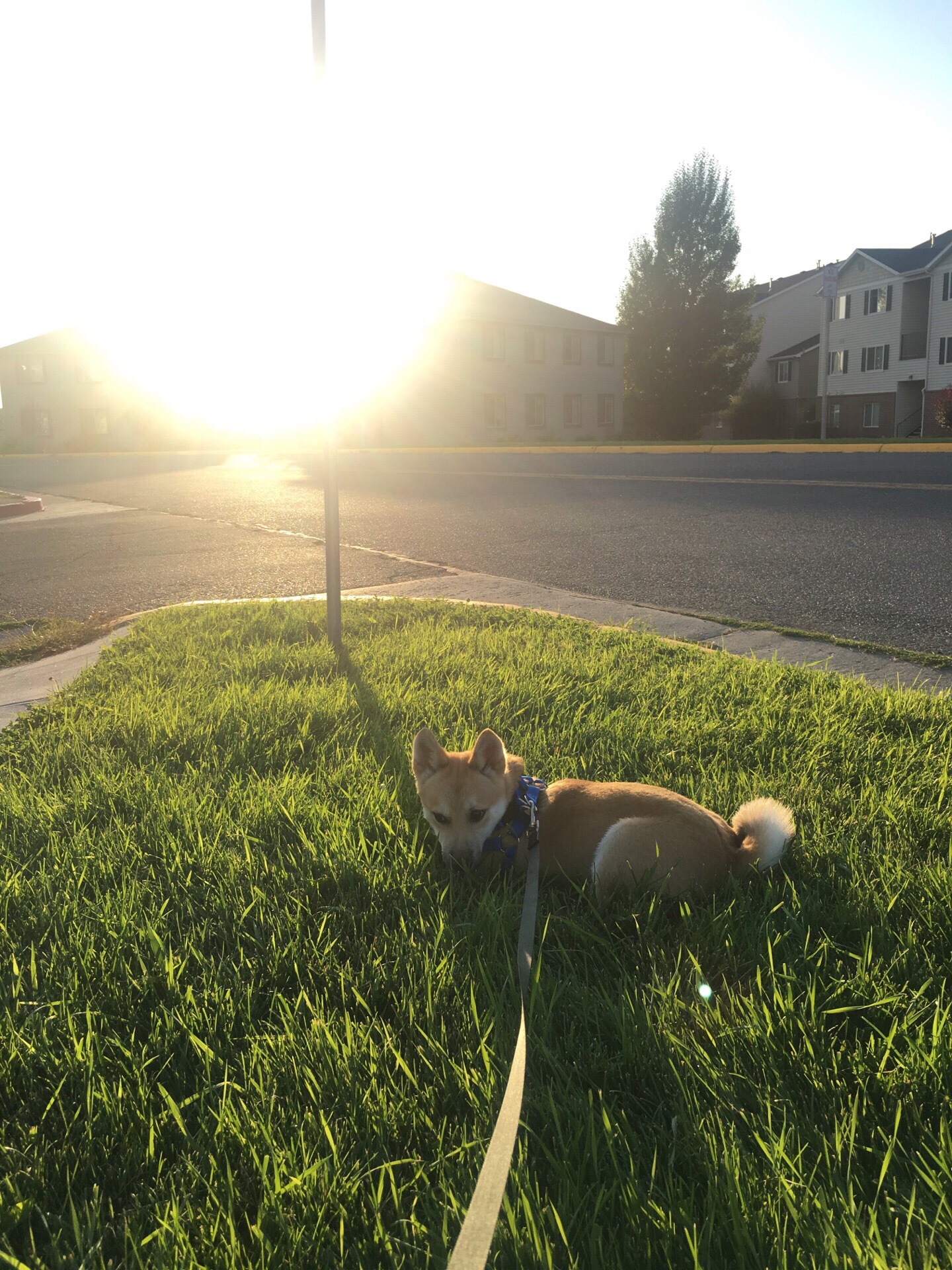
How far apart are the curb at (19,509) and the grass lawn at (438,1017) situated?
1487 cm

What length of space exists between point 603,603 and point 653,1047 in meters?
5.52

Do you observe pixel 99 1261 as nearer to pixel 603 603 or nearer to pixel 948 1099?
pixel 948 1099

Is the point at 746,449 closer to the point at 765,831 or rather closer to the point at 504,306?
the point at 765,831

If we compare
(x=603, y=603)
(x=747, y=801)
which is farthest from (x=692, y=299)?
(x=747, y=801)

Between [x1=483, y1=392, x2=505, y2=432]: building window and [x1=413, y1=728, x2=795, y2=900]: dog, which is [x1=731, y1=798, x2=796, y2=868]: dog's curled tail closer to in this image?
[x1=413, y1=728, x2=795, y2=900]: dog

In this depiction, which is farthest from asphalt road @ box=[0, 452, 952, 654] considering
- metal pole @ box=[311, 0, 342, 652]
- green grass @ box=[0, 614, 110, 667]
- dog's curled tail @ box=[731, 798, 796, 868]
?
dog's curled tail @ box=[731, 798, 796, 868]

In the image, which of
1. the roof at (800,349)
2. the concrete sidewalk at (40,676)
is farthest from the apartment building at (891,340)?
the concrete sidewalk at (40,676)

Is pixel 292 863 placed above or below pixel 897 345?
below

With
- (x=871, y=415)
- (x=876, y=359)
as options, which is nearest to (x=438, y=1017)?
(x=876, y=359)

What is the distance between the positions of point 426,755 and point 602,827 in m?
0.74

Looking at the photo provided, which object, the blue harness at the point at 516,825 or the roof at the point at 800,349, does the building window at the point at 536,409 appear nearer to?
the roof at the point at 800,349

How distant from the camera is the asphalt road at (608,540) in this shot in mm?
7492

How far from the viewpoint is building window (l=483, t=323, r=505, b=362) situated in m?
48.3

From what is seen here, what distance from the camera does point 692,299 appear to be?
48.2m
